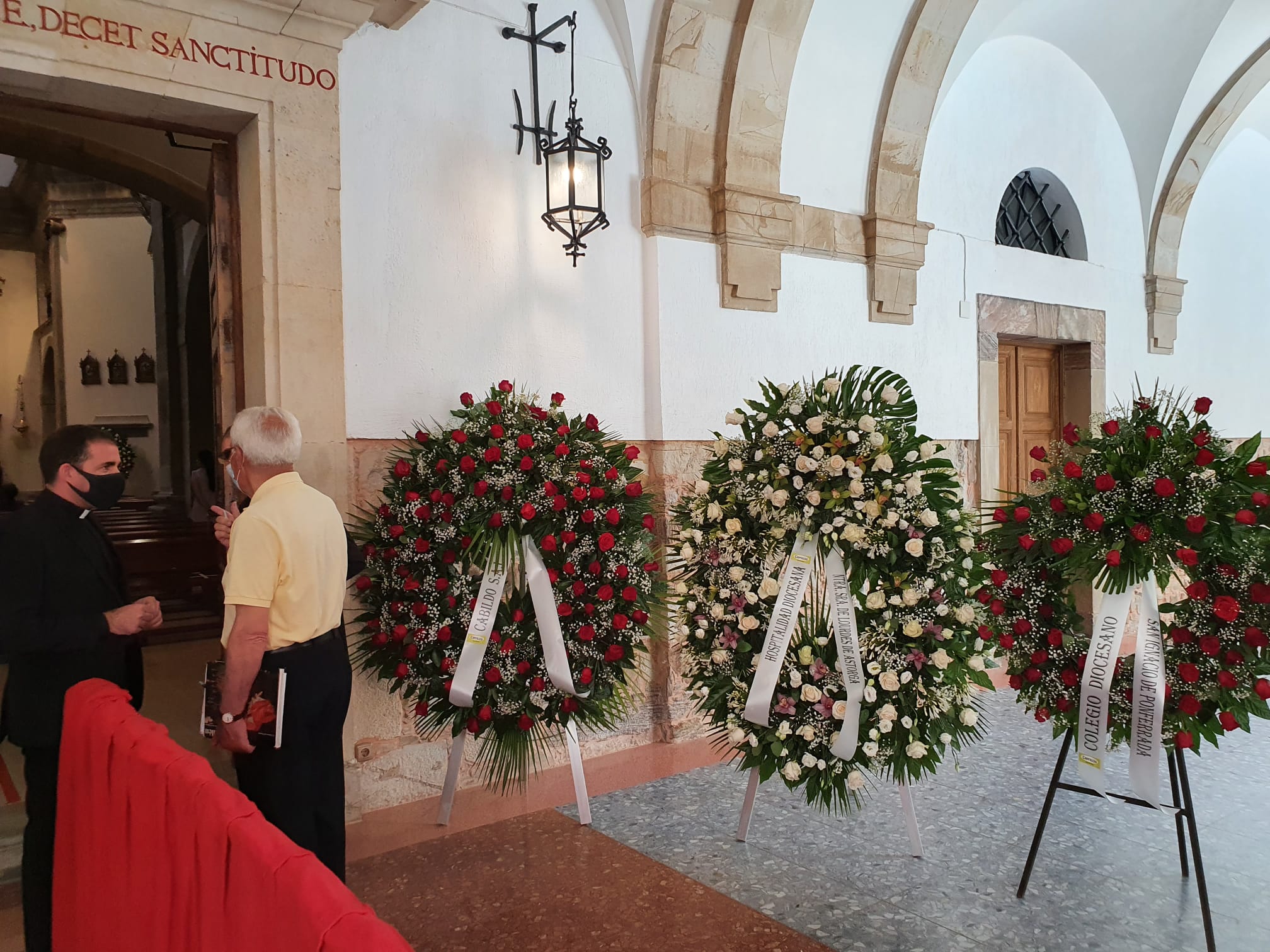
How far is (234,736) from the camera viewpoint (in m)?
2.76

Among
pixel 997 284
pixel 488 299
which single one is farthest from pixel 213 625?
pixel 997 284

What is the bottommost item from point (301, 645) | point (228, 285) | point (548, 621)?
point (548, 621)

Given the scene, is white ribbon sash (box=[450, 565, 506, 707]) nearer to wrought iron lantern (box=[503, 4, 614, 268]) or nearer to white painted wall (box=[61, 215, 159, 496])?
wrought iron lantern (box=[503, 4, 614, 268])

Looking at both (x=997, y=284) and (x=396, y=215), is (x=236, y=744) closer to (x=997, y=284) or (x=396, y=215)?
(x=396, y=215)

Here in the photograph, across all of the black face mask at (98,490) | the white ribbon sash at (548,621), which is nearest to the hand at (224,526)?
the black face mask at (98,490)

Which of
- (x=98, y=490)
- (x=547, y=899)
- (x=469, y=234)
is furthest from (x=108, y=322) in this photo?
(x=547, y=899)

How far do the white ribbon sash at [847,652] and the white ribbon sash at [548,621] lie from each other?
1127 mm

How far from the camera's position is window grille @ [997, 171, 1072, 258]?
25.3ft

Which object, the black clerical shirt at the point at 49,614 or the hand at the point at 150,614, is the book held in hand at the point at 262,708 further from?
the black clerical shirt at the point at 49,614

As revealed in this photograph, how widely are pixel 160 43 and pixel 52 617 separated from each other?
2.29m

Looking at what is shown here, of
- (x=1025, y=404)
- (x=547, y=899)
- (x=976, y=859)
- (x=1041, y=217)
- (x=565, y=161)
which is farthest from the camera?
(x=1025, y=404)

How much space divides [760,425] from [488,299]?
1.84 meters

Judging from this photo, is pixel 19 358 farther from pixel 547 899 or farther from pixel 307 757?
pixel 547 899

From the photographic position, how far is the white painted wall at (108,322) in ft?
42.3
